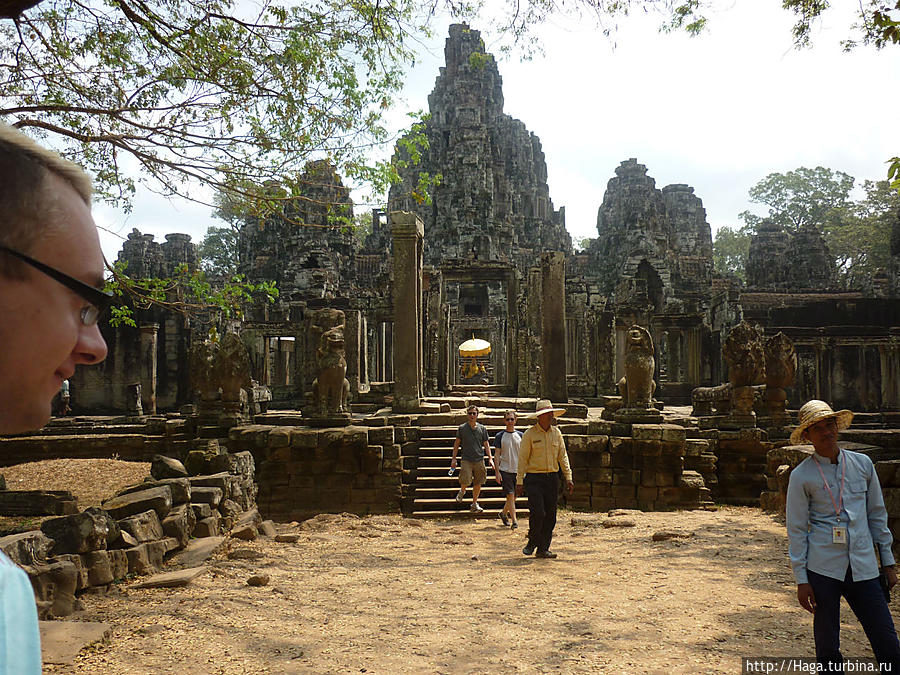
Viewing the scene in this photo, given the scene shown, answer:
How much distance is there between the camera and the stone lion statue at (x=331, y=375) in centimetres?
1086

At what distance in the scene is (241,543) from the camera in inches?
279

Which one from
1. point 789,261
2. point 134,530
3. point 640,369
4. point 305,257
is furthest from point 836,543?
point 789,261

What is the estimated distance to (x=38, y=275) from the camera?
2.72 feet

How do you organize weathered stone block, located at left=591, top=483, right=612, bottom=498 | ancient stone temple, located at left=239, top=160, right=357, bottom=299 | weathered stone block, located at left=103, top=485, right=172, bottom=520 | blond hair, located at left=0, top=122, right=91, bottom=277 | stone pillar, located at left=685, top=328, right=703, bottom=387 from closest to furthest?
blond hair, located at left=0, top=122, right=91, bottom=277 → weathered stone block, located at left=103, top=485, right=172, bottom=520 → weathered stone block, located at left=591, top=483, right=612, bottom=498 → stone pillar, located at left=685, top=328, right=703, bottom=387 → ancient stone temple, located at left=239, top=160, right=357, bottom=299

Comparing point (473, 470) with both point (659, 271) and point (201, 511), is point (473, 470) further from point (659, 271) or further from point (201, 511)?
point (659, 271)

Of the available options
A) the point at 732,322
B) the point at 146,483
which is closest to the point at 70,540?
the point at 146,483

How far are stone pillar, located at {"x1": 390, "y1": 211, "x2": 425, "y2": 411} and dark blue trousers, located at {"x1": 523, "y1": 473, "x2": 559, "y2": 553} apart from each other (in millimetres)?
5690

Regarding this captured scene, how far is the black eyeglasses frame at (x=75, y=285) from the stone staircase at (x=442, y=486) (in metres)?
8.86

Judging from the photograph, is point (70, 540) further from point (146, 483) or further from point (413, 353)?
point (413, 353)

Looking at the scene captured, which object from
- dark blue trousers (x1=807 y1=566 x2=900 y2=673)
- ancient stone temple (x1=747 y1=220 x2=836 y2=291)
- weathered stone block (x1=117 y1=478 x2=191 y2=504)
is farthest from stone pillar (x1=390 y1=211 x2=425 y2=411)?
ancient stone temple (x1=747 y1=220 x2=836 y2=291)

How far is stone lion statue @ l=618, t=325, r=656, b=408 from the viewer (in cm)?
1091

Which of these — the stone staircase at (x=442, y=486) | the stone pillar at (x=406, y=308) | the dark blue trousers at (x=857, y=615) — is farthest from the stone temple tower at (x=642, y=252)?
the dark blue trousers at (x=857, y=615)

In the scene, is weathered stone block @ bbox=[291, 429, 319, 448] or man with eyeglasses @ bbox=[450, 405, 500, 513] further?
weathered stone block @ bbox=[291, 429, 319, 448]

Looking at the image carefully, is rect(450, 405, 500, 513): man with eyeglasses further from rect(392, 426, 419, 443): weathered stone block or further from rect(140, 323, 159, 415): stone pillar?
Answer: rect(140, 323, 159, 415): stone pillar
